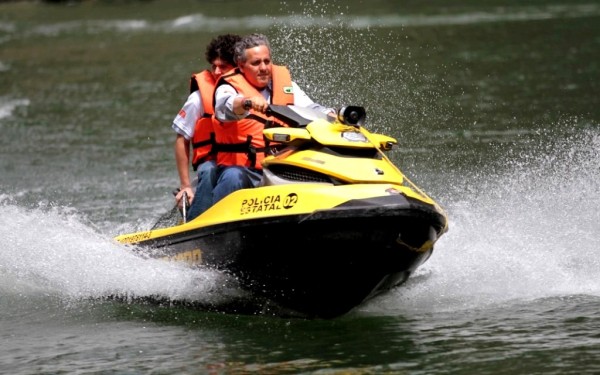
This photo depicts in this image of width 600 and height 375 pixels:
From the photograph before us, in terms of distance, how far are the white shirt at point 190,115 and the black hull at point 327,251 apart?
1.02m

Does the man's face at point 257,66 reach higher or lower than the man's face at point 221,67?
lower

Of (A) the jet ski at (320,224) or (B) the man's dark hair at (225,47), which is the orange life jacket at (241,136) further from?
(B) the man's dark hair at (225,47)

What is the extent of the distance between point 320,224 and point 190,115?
185cm

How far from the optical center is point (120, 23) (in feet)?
143

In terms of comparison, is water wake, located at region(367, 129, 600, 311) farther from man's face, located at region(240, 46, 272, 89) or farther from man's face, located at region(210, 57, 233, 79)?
man's face, located at region(210, 57, 233, 79)

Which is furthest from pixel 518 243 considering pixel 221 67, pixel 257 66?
pixel 221 67

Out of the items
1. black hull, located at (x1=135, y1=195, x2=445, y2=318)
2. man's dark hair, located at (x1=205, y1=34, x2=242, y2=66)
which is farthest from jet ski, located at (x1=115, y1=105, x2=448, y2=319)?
man's dark hair, located at (x1=205, y1=34, x2=242, y2=66)

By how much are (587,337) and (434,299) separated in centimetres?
129

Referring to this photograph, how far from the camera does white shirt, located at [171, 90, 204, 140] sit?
848 centimetres

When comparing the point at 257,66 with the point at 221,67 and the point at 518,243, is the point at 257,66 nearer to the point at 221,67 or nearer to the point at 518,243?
the point at 221,67

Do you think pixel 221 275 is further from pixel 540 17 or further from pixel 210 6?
pixel 210 6

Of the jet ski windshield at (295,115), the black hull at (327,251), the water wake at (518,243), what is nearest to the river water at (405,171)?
the water wake at (518,243)

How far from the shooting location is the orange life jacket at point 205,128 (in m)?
8.41

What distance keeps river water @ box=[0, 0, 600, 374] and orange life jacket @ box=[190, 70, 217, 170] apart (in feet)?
2.70
